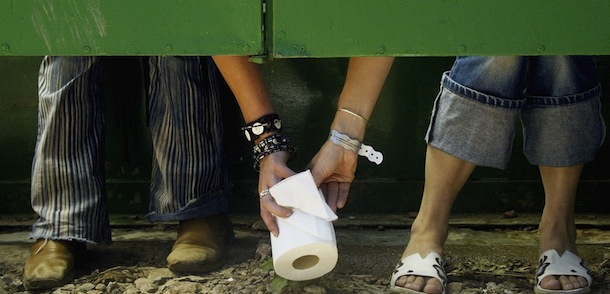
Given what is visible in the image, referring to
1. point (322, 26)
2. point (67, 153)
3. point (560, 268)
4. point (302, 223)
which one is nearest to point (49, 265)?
point (67, 153)

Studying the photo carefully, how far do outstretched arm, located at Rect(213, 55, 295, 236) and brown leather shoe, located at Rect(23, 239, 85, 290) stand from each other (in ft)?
2.45

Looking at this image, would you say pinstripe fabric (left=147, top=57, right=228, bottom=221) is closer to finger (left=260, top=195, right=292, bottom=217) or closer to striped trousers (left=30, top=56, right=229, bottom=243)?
striped trousers (left=30, top=56, right=229, bottom=243)

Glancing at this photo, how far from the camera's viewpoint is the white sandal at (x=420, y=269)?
104 inches

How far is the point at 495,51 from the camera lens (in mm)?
1793

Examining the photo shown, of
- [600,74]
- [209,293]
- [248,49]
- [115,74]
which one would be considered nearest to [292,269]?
[209,293]

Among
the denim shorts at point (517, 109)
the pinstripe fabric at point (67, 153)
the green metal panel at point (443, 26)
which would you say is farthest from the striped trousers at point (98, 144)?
the green metal panel at point (443, 26)

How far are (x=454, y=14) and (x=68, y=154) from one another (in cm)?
152

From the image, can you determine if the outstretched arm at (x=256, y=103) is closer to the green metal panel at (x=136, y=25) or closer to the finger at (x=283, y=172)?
the finger at (x=283, y=172)

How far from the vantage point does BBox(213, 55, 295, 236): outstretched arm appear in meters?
2.40

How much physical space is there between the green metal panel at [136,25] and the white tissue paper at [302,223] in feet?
1.82

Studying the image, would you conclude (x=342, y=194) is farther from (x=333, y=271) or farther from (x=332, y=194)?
(x=333, y=271)

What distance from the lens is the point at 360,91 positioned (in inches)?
96.3

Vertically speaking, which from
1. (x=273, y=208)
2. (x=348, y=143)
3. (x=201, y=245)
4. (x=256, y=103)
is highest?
(x=256, y=103)

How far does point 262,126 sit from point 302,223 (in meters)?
0.34
